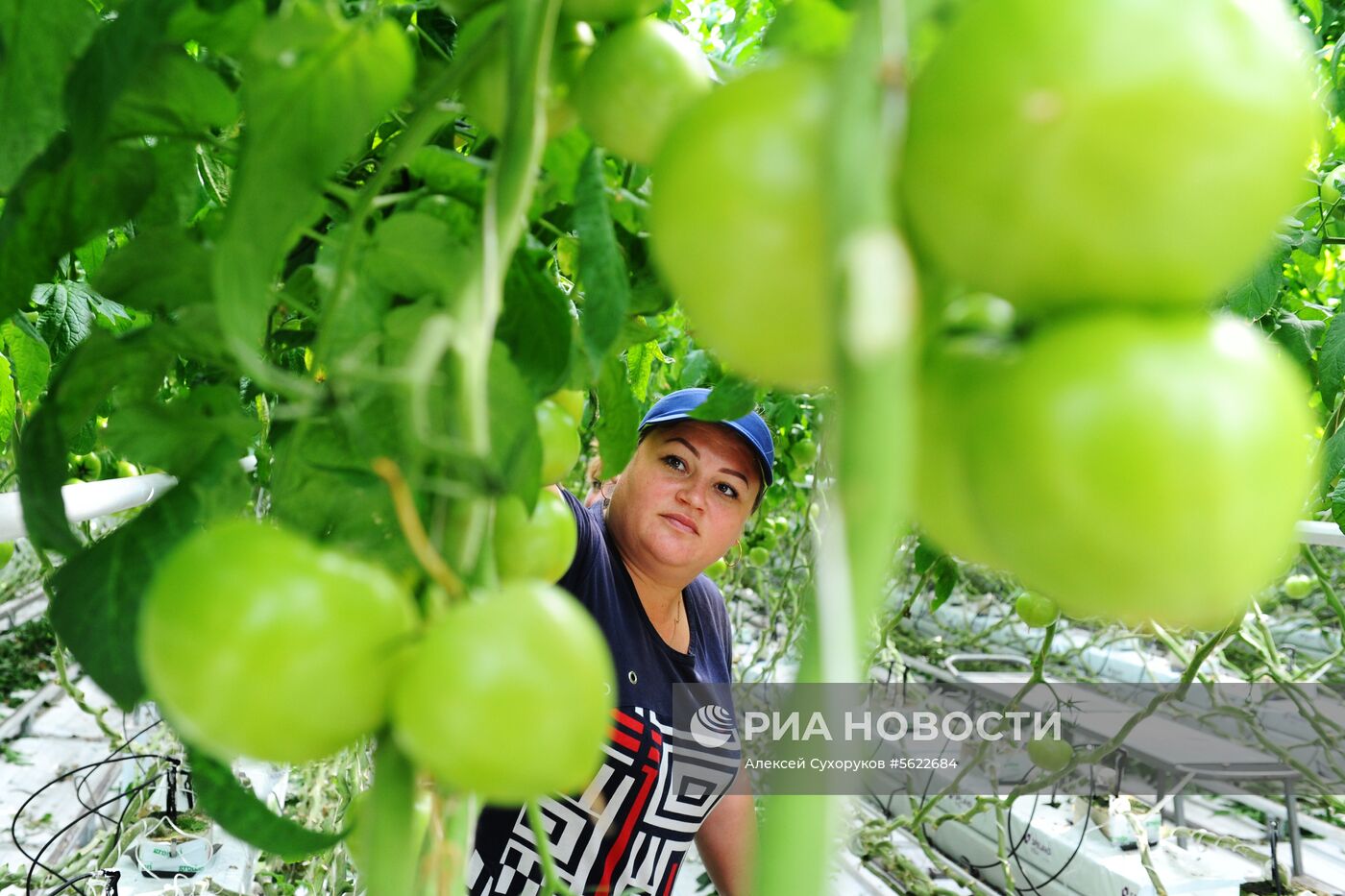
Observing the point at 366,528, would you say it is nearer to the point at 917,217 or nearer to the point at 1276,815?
the point at 917,217

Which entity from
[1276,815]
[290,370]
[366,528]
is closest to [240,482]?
[366,528]

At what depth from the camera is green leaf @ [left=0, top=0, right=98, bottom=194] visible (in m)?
0.29

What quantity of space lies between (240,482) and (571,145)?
16 centimetres

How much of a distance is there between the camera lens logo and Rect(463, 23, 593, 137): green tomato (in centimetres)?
137

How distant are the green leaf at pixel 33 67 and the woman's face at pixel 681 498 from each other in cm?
129

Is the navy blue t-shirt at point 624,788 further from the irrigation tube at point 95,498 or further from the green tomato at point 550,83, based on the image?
the green tomato at point 550,83

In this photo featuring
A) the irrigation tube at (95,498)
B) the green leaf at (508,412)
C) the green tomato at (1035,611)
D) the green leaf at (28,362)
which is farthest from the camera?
the green tomato at (1035,611)

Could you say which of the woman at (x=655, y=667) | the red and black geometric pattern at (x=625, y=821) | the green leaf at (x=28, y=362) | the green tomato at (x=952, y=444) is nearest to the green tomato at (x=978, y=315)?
the green tomato at (x=952, y=444)

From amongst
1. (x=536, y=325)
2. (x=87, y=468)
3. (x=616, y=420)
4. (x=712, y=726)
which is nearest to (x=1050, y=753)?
(x=712, y=726)

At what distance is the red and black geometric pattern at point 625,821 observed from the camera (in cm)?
134

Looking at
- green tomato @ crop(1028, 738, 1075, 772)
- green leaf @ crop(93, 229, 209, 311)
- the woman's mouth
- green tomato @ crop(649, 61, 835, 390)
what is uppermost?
green tomato @ crop(1028, 738, 1075, 772)

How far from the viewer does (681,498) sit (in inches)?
63.3

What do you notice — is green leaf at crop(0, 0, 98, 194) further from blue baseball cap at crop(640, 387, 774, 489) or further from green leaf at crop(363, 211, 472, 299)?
blue baseball cap at crop(640, 387, 774, 489)

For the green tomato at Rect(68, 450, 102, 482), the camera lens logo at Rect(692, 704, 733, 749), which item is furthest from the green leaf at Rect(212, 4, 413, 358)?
the green tomato at Rect(68, 450, 102, 482)
